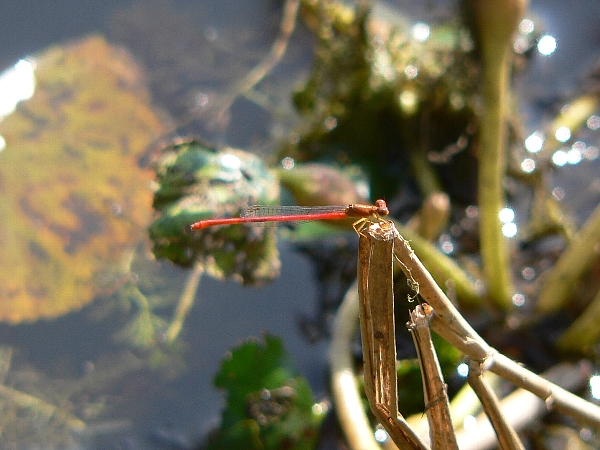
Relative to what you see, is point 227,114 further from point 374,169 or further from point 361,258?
point 361,258

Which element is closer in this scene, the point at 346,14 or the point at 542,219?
the point at 542,219

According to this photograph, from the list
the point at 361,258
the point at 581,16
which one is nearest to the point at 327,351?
the point at 361,258

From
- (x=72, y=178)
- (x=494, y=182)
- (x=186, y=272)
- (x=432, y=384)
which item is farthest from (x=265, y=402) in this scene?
(x=72, y=178)

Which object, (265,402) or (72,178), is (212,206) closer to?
(265,402)

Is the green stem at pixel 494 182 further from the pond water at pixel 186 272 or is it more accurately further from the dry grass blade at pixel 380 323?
the dry grass blade at pixel 380 323

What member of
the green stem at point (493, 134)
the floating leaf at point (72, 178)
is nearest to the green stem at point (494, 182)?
the green stem at point (493, 134)

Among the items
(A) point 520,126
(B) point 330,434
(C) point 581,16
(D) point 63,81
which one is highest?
(D) point 63,81
